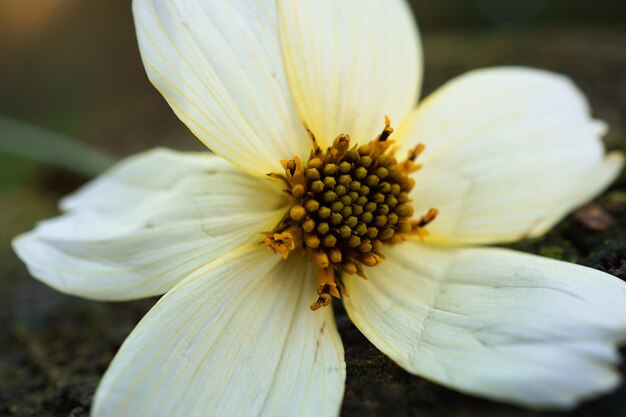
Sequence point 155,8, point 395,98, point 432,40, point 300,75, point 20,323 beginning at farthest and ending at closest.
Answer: point 432,40 → point 20,323 → point 395,98 → point 300,75 → point 155,8

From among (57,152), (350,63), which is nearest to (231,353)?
(350,63)

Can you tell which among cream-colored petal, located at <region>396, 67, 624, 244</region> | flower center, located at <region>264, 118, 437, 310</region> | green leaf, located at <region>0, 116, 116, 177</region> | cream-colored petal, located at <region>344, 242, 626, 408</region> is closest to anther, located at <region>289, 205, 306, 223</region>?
flower center, located at <region>264, 118, 437, 310</region>

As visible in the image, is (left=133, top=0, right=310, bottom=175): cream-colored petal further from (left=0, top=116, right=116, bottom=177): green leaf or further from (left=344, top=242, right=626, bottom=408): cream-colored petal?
(left=0, top=116, right=116, bottom=177): green leaf

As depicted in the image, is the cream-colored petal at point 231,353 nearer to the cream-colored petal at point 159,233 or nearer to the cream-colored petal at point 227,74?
the cream-colored petal at point 159,233

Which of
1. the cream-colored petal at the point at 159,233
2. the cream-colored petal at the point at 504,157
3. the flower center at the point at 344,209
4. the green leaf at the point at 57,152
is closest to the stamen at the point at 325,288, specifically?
the flower center at the point at 344,209

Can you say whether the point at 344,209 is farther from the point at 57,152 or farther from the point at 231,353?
the point at 57,152

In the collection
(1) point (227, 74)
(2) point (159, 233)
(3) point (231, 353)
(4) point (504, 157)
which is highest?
(1) point (227, 74)

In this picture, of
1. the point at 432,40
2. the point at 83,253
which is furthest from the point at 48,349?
the point at 432,40

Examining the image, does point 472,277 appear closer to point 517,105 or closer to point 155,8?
point 517,105
